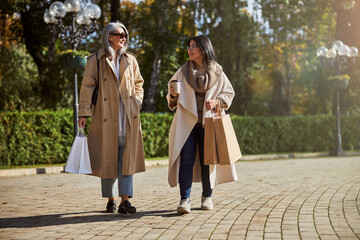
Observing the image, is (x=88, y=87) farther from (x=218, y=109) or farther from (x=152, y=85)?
(x=152, y=85)

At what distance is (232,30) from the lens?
76.8 feet

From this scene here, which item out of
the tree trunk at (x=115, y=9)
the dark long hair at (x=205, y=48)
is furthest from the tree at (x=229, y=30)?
the dark long hair at (x=205, y=48)

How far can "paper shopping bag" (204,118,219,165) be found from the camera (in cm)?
652

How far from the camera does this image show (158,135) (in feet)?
66.7

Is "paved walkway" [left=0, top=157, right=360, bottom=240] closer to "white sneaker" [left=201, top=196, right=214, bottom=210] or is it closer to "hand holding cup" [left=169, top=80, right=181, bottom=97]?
"white sneaker" [left=201, top=196, right=214, bottom=210]

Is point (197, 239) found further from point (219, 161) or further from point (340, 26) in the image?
point (340, 26)

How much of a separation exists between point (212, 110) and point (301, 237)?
222 cm

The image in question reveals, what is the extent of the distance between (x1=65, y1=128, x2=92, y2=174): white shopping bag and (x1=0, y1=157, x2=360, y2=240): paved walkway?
0.57 meters

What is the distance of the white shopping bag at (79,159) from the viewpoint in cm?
632

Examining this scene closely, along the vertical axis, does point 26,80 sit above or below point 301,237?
above

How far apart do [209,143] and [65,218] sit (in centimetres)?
190

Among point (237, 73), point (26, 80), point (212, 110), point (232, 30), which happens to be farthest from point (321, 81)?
point (212, 110)

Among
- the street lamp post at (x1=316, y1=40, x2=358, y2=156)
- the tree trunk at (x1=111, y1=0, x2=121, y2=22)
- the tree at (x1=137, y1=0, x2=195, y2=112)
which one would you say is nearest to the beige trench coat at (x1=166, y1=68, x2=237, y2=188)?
the tree trunk at (x1=111, y1=0, x2=121, y2=22)

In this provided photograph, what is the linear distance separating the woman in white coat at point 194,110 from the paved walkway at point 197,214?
41 cm
